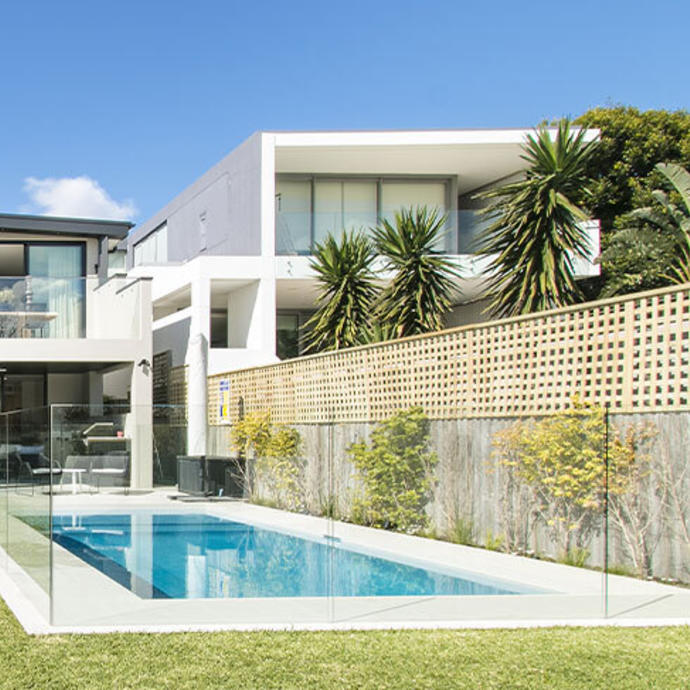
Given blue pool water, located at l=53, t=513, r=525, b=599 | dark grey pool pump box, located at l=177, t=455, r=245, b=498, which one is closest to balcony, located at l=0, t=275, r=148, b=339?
dark grey pool pump box, located at l=177, t=455, r=245, b=498

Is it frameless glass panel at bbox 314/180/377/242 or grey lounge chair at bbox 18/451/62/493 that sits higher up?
frameless glass panel at bbox 314/180/377/242

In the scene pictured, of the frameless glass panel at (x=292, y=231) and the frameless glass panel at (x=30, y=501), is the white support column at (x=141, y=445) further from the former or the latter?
the frameless glass panel at (x=292, y=231)

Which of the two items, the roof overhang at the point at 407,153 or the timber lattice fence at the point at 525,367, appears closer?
the timber lattice fence at the point at 525,367

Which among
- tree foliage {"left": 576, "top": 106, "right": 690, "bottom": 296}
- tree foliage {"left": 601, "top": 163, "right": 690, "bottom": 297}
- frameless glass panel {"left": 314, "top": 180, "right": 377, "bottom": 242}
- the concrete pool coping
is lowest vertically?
the concrete pool coping

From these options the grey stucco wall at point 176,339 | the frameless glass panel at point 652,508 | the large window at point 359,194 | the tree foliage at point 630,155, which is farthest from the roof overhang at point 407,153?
the frameless glass panel at point 652,508

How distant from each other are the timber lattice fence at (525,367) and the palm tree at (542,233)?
1.56m

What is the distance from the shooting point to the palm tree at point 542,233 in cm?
1335

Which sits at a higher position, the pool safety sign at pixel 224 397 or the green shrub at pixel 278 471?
the pool safety sign at pixel 224 397

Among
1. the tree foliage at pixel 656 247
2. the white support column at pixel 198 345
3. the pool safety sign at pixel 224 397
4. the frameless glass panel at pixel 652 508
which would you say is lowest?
the frameless glass panel at pixel 652 508

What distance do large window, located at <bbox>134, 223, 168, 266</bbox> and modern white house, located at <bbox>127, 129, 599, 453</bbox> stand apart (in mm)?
4375

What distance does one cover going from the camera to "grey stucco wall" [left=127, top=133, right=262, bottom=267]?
2180 cm

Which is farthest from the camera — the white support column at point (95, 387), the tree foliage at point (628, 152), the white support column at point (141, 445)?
the tree foliage at point (628, 152)

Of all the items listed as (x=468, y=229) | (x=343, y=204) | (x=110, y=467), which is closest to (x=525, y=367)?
(x=110, y=467)

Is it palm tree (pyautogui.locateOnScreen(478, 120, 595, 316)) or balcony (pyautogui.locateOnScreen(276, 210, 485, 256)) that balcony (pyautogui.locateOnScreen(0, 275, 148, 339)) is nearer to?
balcony (pyautogui.locateOnScreen(276, 210, 485, 256))
